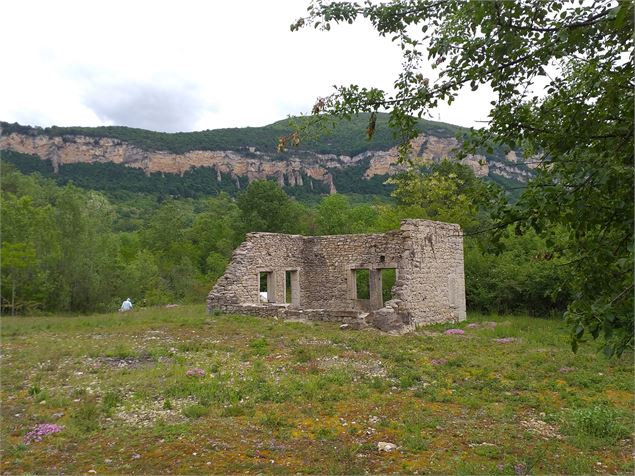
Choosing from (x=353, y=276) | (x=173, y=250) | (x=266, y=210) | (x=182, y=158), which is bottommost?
(x=353, y=276)

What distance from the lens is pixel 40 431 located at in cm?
548

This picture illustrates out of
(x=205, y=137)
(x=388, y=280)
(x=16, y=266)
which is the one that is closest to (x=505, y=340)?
(x=388, y=280)

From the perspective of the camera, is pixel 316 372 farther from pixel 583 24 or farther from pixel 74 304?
pixel 74 304

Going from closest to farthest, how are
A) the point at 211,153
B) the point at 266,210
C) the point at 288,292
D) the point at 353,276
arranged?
the point at 353,276 → the point at 288,292 → the point at 266,210 → the point at 211,153

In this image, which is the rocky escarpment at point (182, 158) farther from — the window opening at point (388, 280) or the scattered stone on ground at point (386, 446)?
the scattered stone on ground at point (386, 446)

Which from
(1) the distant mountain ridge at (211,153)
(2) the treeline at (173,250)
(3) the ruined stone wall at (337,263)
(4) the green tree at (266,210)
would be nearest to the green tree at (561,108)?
(2) the treeline at (173,250)

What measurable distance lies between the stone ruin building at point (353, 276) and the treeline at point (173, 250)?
1735 millimetres

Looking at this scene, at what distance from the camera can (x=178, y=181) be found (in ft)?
255

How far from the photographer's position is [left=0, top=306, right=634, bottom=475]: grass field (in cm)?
471

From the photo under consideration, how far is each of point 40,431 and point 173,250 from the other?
33.0 metres

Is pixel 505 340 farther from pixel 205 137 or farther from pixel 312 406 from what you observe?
pixel 205 137

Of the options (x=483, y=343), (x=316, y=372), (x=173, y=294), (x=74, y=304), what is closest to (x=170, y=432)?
(x=316, y=372)

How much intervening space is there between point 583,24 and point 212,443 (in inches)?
195

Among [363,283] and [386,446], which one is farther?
[363,283]
